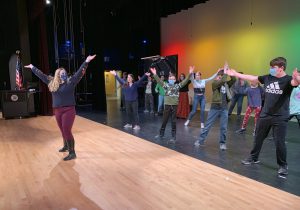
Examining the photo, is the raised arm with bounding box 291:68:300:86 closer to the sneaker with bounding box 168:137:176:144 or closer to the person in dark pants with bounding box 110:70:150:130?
the sneaker with bounding box 168:137:176:144

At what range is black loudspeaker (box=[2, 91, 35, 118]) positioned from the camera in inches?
424

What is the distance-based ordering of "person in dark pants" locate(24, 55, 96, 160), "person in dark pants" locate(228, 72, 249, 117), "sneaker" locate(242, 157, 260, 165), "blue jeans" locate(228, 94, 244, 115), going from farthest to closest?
"blue jeans" locate(228, 94, 244, 115), "person in dark pants" locate(228, 72, 249, 117), "person in dark pants" locate(24, 55, 96, 160), "sneaker" locate(242, 157, 260, 165)

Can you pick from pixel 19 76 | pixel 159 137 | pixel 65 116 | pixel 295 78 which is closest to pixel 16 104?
pixel 19 76

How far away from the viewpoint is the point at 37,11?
10375 mm

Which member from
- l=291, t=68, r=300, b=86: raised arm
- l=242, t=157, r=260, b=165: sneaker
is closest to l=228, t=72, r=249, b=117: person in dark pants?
l=242, t=157, r=260, b=165: sneaker

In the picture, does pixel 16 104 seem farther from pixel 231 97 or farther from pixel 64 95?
pixel 231 97

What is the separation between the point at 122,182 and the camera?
4.04 m

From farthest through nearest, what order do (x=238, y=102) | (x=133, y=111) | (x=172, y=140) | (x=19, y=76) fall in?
(x=19, y=76) < (x=238, y=102) < (x=133, y=111) < (x=172, y=140)

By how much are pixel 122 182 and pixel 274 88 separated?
2.44 metres

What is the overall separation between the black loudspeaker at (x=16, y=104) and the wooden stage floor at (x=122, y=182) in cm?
495

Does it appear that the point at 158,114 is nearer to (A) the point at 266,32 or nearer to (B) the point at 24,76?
(A) the point at 266,32

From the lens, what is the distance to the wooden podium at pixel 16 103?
10.8 metres

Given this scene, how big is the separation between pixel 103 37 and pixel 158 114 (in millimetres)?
4946

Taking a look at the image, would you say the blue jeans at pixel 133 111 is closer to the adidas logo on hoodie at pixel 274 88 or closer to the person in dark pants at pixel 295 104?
the person in dark pants at pixel 295 104
